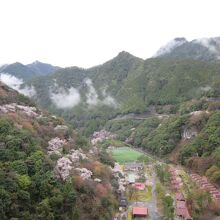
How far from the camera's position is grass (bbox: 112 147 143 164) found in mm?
90162

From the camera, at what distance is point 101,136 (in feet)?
440

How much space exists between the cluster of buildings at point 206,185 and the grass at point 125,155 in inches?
794

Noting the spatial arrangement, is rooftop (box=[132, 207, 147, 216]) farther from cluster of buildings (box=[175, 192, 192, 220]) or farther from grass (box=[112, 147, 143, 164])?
grass (box=[112, 147, 143, 164])

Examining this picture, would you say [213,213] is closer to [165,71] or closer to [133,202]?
[133,202]

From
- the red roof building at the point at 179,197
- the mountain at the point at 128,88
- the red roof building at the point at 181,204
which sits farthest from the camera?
the mountain at the point at 128,88

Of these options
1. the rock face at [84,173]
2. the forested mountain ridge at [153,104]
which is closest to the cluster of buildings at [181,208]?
the forested mountain ridge at [153,104]

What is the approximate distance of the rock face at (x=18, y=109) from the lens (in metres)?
61.6

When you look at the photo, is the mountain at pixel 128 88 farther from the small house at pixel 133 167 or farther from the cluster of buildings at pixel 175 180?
the cluster of buildings at pixel 175 180

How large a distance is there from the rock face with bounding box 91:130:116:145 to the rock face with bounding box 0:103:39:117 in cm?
5730

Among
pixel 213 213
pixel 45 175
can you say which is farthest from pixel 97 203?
pixel 213 213

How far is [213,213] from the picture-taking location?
54.2 m

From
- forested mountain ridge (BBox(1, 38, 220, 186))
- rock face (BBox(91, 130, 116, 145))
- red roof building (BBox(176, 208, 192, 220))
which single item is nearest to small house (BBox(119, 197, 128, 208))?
red roof building (BBox(176, 208, 192, 220))

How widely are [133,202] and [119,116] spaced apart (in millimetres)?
94744

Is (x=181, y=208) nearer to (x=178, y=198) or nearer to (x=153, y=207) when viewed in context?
(x=153, y=207)
